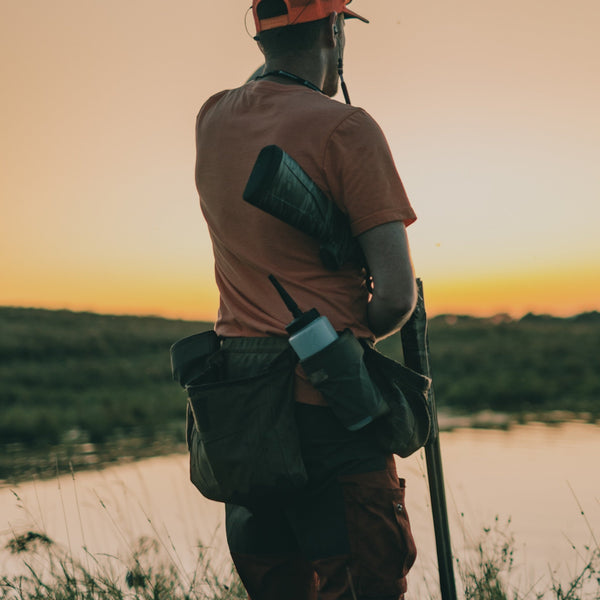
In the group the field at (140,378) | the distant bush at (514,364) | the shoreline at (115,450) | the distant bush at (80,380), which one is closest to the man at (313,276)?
the shoreline at (115,450)

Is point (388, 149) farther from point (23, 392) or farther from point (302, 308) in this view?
point (23, 392)

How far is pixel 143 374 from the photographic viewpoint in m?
20.6

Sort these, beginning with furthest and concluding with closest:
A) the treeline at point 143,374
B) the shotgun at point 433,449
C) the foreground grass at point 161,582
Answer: the treeline at point 143,374 < the foreground grass at point 161,582 < the shotgun at point 433,449

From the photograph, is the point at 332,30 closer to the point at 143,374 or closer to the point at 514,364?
the point at 143,374

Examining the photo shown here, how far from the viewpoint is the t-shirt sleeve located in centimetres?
172

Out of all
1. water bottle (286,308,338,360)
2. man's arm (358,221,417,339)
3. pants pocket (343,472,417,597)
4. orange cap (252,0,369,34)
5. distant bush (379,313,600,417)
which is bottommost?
distant bush (379,313,600,417)

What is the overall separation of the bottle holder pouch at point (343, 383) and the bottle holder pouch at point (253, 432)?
0.09 m

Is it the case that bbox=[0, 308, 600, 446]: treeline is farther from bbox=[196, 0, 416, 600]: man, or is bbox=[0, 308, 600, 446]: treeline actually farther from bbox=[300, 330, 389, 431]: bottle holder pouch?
bbox=[300, 330, 389, 431]: bottle holder pouch

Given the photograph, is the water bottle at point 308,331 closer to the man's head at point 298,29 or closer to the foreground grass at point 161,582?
the man's head at point 298,29

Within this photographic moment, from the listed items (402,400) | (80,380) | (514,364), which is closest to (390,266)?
(402,400)

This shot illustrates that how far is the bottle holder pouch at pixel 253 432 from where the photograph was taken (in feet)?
5.62

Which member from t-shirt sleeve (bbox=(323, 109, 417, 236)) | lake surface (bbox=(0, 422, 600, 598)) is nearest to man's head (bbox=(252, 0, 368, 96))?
t-shirt sleeve (bbox=(323, 109, 417, 236))

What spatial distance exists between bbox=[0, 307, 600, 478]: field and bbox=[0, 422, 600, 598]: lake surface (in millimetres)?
2809

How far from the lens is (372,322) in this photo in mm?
1820
